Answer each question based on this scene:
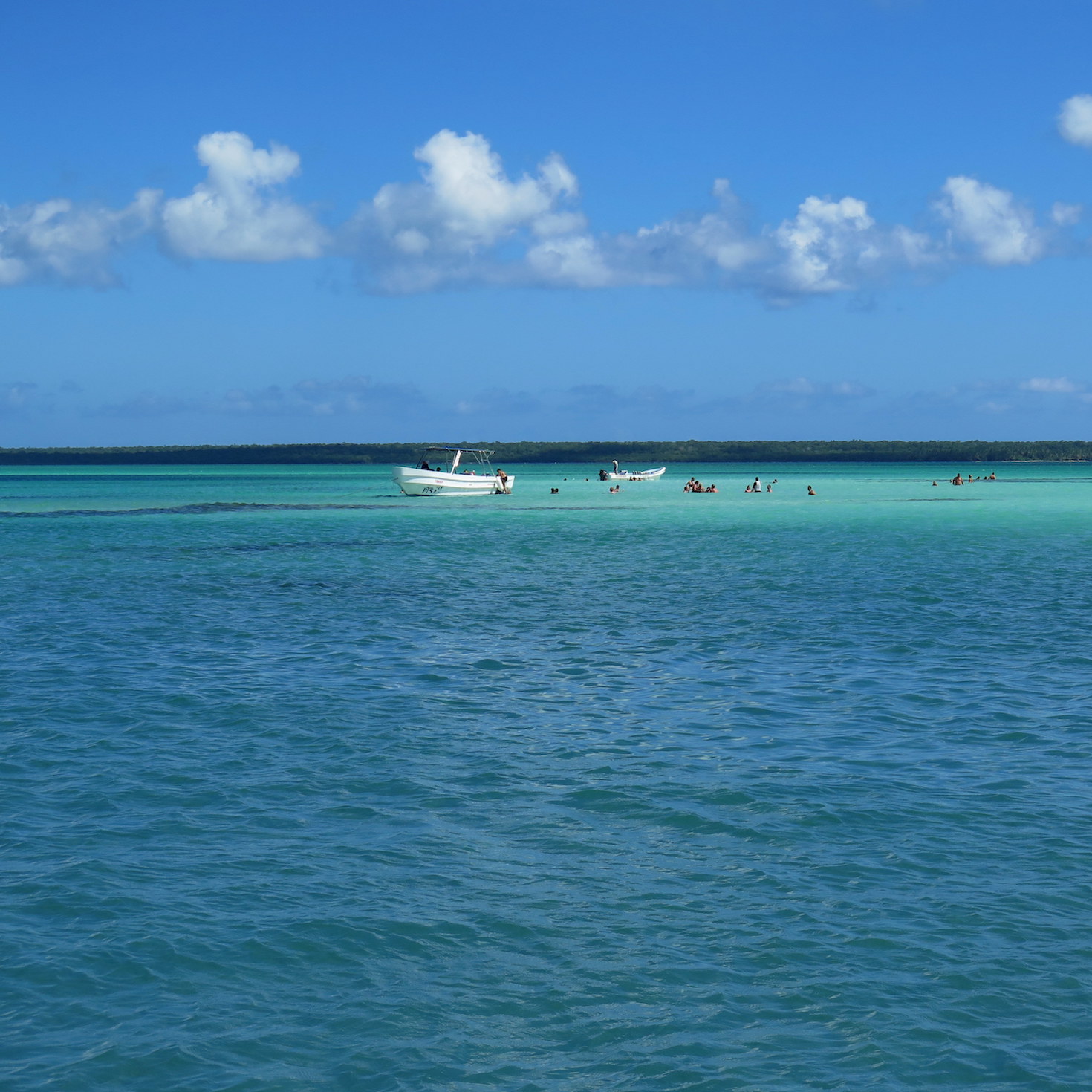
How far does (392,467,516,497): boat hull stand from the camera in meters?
90.6

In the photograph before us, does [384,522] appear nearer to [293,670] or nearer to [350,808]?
[293,670]

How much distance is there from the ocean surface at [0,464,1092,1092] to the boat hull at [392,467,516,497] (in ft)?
209

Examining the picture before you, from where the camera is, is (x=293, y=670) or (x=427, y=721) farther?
(x=293, y=670)

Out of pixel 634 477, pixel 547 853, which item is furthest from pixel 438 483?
pixel 547 853

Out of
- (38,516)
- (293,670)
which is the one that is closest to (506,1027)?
(293,670)

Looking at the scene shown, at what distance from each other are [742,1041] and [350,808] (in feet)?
19.2

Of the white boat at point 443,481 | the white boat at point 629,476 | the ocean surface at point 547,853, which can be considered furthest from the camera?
the white boat at point 629,476

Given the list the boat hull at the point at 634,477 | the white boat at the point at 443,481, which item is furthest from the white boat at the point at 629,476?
the white boat at the point at 443,481

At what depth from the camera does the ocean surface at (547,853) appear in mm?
7723

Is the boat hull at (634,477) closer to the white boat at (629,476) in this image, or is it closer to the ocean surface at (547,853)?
the white boat at (629,476)

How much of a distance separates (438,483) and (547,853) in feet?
265

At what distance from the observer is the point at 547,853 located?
11.0 meters

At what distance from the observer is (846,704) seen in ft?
56.6

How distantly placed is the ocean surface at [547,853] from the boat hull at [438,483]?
63.6m
